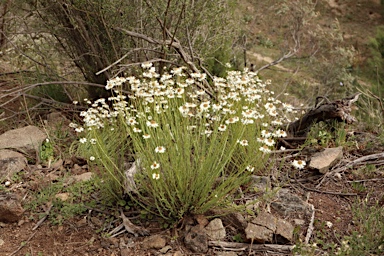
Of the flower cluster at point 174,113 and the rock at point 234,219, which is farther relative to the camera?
the rock at point 234,219

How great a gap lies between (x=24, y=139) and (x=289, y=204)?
8.05ft

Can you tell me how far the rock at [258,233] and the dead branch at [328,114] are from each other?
1.56 m

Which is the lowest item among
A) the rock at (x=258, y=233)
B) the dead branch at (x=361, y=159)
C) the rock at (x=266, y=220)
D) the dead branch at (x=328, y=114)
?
the dead branch at (x=361, y=159)

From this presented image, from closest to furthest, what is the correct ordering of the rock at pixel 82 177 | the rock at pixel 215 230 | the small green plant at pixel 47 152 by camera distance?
the rock at pixel 215 230 → the rock at pixel 82 177 → the small green plant at pixel 47 152

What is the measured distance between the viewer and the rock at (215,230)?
8.79ft

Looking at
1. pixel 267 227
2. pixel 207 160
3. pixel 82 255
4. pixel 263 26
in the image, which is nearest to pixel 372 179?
pixel 267 227

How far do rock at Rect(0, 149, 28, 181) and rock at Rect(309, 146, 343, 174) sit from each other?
2424mm

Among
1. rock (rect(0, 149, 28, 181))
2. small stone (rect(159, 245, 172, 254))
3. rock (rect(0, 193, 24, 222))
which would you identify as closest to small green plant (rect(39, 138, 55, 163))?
rock (rect(0, 149, 28, 181))

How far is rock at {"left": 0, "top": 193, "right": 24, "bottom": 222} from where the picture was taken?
9.38 ft

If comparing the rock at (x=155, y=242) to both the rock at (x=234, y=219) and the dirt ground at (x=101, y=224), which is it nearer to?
the dirt ground at (x=101, y=224)

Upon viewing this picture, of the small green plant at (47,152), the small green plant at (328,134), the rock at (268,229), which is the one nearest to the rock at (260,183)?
the rock at (268,229)

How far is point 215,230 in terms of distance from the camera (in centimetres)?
269

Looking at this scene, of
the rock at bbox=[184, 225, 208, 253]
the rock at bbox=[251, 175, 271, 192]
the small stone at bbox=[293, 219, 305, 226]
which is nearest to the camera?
the rock at bbox=[184, 225, 208, 253]

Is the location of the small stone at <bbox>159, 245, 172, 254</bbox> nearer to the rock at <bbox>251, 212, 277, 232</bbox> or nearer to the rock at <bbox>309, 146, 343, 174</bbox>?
the rock at <bbox>251, 212, 277, 232</bbox>
